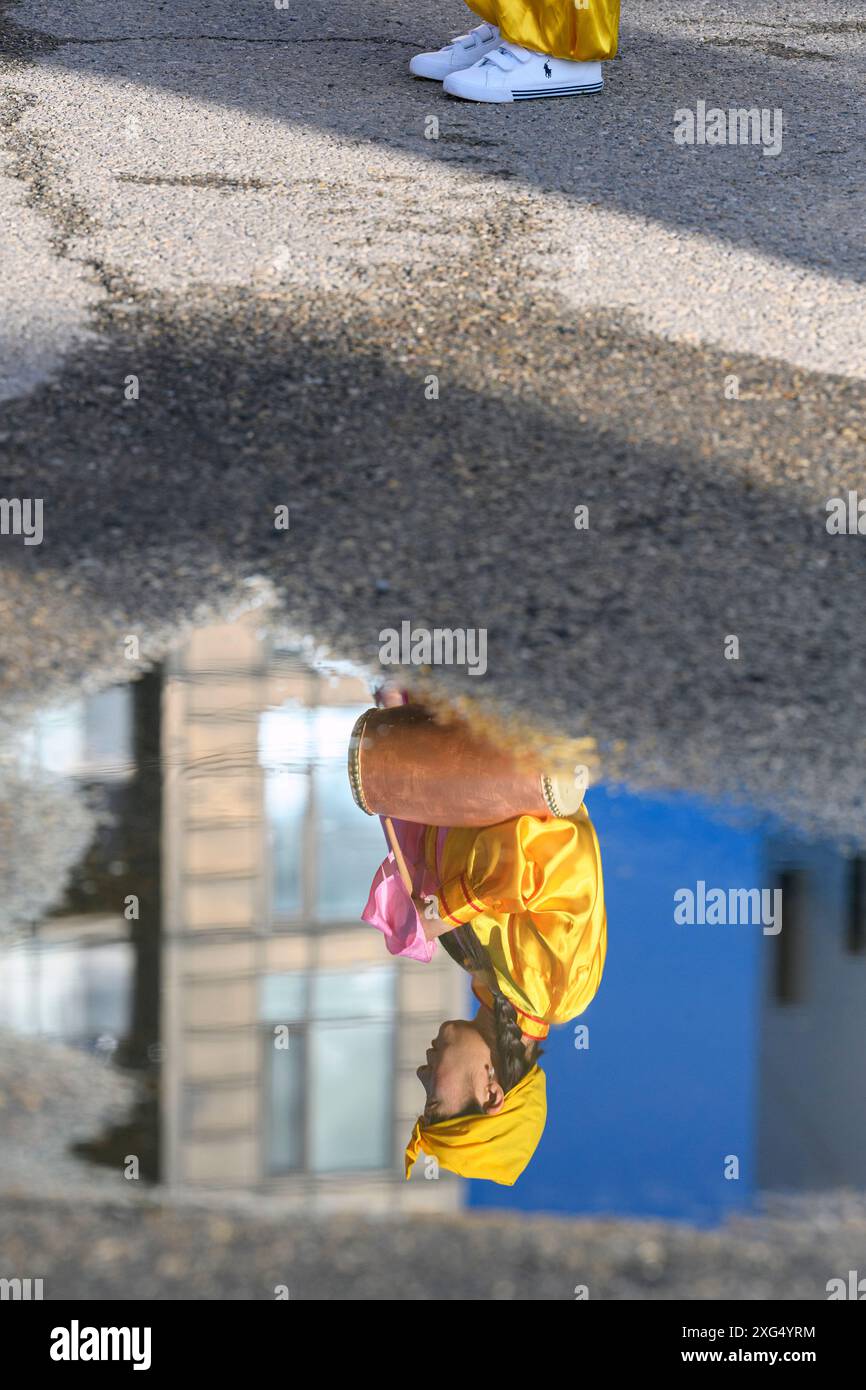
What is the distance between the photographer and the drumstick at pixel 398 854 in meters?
2.37

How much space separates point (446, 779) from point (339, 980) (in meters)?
0.46

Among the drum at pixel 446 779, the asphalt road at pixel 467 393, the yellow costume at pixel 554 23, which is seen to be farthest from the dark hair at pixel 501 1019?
the yellow costume at pixel 554 23

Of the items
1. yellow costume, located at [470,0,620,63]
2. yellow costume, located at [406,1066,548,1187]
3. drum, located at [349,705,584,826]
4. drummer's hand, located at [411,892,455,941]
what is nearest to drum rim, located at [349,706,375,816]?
drum, located at [349,705,584,826]

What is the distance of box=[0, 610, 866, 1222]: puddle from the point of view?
1918 millimetres

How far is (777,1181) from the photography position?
190cm

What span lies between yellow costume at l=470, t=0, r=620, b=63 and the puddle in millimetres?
4125

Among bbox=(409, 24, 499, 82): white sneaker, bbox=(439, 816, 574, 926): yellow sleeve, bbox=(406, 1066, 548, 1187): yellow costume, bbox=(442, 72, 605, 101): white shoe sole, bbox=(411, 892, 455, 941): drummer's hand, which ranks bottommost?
bbox=(406, 1066, 548, 1187): yellow costume

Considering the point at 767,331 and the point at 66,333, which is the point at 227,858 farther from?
the point at 767,331

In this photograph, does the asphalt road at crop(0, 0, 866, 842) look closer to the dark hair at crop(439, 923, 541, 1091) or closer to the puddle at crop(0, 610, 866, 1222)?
the puddle at crop(0, 610, 866, 1222)

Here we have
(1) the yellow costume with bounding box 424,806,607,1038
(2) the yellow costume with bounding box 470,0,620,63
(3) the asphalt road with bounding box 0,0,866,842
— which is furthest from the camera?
(2) the yellow costume with bounding box 470,0,620,63

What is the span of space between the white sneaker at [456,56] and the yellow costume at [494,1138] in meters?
5.03

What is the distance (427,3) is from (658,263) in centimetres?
358

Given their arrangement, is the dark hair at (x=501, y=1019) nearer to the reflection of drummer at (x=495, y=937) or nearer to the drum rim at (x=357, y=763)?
the reflection of drummer at (x=495, y=937)
